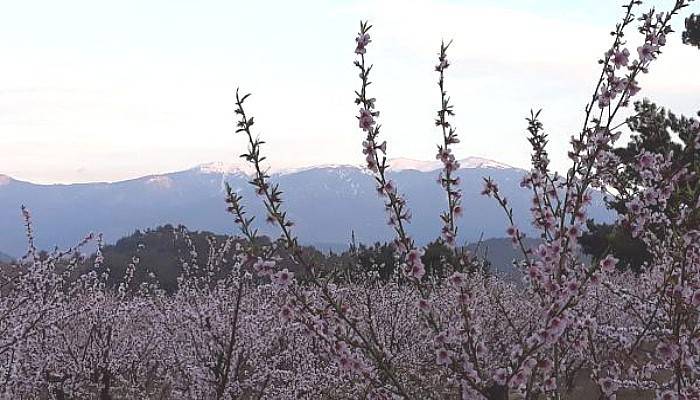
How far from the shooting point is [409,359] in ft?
29.0

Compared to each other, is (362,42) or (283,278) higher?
(362,42)

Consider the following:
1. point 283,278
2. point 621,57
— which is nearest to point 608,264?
point 621,57

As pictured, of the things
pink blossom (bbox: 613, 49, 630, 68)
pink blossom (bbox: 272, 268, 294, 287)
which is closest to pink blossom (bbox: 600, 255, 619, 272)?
pink blossom (bbox: 613, 49, 630, 68)

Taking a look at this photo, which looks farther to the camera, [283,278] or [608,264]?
[283,278]

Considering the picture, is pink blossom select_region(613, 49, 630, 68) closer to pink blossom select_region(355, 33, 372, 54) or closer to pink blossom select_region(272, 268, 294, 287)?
pink blossom select_region(355, 33, 372, 54)

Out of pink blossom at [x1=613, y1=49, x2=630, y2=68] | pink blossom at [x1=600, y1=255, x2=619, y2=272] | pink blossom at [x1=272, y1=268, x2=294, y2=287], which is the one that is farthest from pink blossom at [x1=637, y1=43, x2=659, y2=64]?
pink blossom at [x1=272, y1=268, x2=294, y2=287]

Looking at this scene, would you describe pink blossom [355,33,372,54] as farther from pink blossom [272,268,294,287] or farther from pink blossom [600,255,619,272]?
pink blossom [600,255,619,272]

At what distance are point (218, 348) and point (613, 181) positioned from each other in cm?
454

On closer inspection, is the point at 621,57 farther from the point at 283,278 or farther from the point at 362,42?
the point at 283,278

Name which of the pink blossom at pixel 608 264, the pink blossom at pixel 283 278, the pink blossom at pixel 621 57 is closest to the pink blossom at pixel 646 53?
the pink blossom at pixel 621 57

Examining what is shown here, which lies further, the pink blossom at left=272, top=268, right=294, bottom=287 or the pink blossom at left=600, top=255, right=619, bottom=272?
the pink blossom at left=272, top=268, right=294, bottom=287

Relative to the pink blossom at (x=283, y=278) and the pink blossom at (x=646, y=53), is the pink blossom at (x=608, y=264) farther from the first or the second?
the pink blossom at (x=283, y=278)

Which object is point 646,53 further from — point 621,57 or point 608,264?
point 608,264

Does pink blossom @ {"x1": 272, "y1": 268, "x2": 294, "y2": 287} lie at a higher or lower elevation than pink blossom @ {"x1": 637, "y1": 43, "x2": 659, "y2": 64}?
lower
